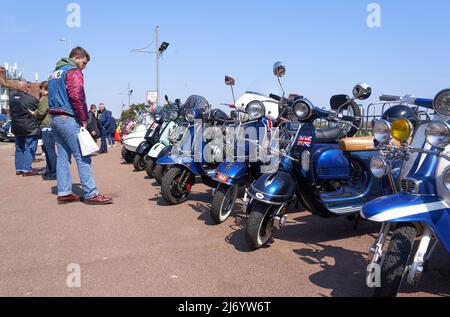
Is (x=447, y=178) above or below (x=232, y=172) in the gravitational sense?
above

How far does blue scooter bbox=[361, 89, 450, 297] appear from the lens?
7.85ft

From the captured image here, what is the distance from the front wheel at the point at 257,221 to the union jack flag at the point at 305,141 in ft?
2.23

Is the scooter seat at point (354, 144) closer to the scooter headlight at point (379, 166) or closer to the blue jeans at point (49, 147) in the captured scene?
the scooter headlight at point (379, 166)

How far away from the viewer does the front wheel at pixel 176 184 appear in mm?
5469

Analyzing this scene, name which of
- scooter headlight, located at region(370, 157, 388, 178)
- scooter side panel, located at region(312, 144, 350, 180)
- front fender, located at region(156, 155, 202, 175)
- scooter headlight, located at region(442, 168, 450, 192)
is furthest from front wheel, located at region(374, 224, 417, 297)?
front fender, located at region(156, 155, 202, 175)

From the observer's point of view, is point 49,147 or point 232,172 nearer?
point 232,172

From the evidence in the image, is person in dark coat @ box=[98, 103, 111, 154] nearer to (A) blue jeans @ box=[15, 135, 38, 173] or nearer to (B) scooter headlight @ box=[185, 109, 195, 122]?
(A) blue jeans @ box=[15, 135, 38, 173]

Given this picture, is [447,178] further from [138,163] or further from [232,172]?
[138,163]

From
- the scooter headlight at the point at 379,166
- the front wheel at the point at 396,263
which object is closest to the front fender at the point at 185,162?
the scooter headlight at the point at 379,166

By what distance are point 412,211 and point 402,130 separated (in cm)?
53

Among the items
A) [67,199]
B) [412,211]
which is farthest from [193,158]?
[412,211]

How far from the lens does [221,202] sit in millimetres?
4512
